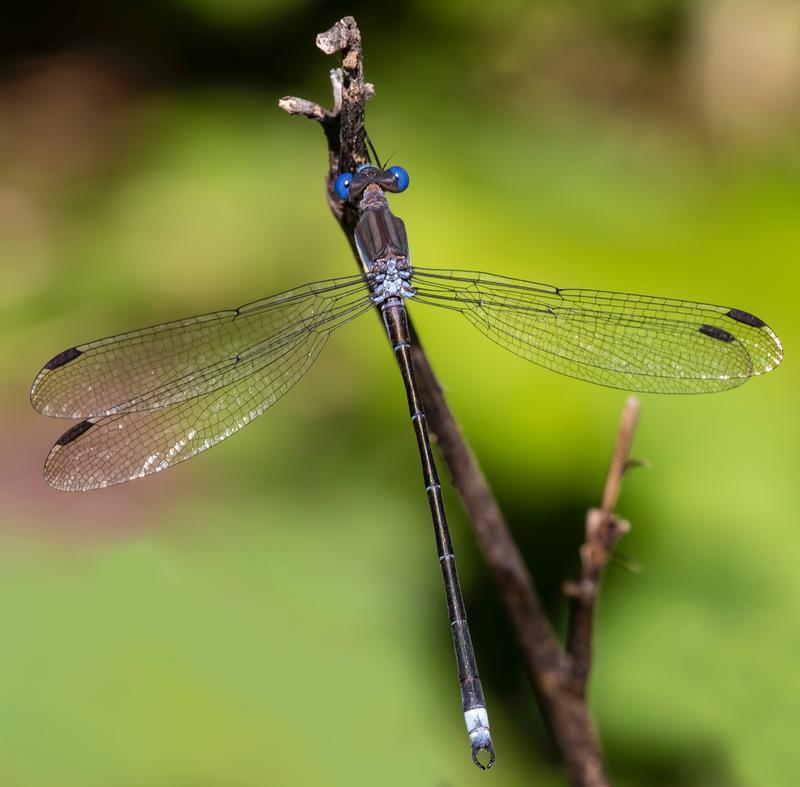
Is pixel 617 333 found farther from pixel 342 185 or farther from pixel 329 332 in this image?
pixel 342 185

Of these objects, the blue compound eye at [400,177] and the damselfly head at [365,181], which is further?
the blue compound eye at [400,177]

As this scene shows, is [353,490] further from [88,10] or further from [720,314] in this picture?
[88,10]

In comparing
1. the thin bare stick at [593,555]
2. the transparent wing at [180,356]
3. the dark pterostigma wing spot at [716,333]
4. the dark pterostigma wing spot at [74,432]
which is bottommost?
the thin bare stick at [593,555]

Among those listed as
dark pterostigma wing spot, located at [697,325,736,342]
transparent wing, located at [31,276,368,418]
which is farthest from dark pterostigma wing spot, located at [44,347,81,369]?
dark pterostigma wing spot, located at [697,325,736,342]

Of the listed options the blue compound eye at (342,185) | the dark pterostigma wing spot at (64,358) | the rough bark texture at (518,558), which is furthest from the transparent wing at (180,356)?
the blue compound eye at (342,185)

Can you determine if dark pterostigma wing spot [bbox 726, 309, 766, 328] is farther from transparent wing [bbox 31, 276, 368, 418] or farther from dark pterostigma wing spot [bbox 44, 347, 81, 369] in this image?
dark pterostigma wing spot [bbox 44, 347, 81, 369]

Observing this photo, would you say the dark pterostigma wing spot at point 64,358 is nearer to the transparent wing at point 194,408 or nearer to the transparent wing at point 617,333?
the transparent wing at point 194,408
